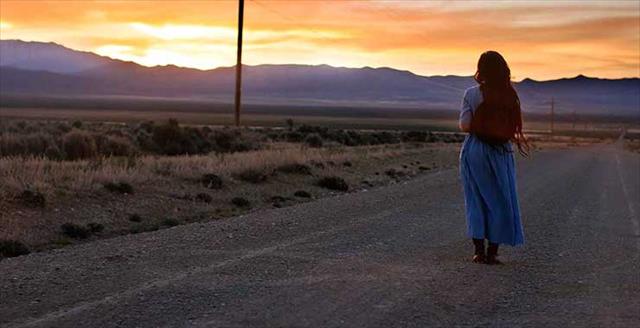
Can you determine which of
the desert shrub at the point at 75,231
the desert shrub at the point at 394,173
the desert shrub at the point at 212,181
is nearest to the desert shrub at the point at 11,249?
the desert shrub at the point at 75,231

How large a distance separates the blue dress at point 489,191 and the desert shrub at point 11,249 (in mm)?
5569

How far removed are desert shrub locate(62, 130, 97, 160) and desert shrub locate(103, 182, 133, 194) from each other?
14.5 metres

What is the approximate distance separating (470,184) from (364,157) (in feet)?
73.4

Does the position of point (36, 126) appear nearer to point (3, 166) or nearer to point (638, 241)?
point (3, 166)

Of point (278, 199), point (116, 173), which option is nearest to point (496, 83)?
point (278, 199)

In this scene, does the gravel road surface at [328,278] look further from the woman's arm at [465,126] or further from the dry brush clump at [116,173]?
the dry brush clump at [116,173]

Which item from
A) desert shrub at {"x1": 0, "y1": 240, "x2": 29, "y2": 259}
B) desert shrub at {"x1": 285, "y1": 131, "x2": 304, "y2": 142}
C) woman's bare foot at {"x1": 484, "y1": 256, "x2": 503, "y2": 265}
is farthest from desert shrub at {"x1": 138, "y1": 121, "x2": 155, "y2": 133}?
woman's bare foot at {"x1": 484, "y1": 256, "x2": 503, "y2": 265}

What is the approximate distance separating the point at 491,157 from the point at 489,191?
1.22ft

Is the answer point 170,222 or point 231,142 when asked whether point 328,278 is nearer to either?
point 170,222

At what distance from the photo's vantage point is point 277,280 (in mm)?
8008

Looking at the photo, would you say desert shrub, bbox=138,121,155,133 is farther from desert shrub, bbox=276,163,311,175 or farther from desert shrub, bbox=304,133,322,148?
desert shrub, bbox=276,163,311,175

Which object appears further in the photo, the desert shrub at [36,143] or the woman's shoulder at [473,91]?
the desert shrub at [36,143]

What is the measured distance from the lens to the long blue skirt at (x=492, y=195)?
356 inches

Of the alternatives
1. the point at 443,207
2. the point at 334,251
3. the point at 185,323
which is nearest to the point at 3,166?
the point at 443,207
